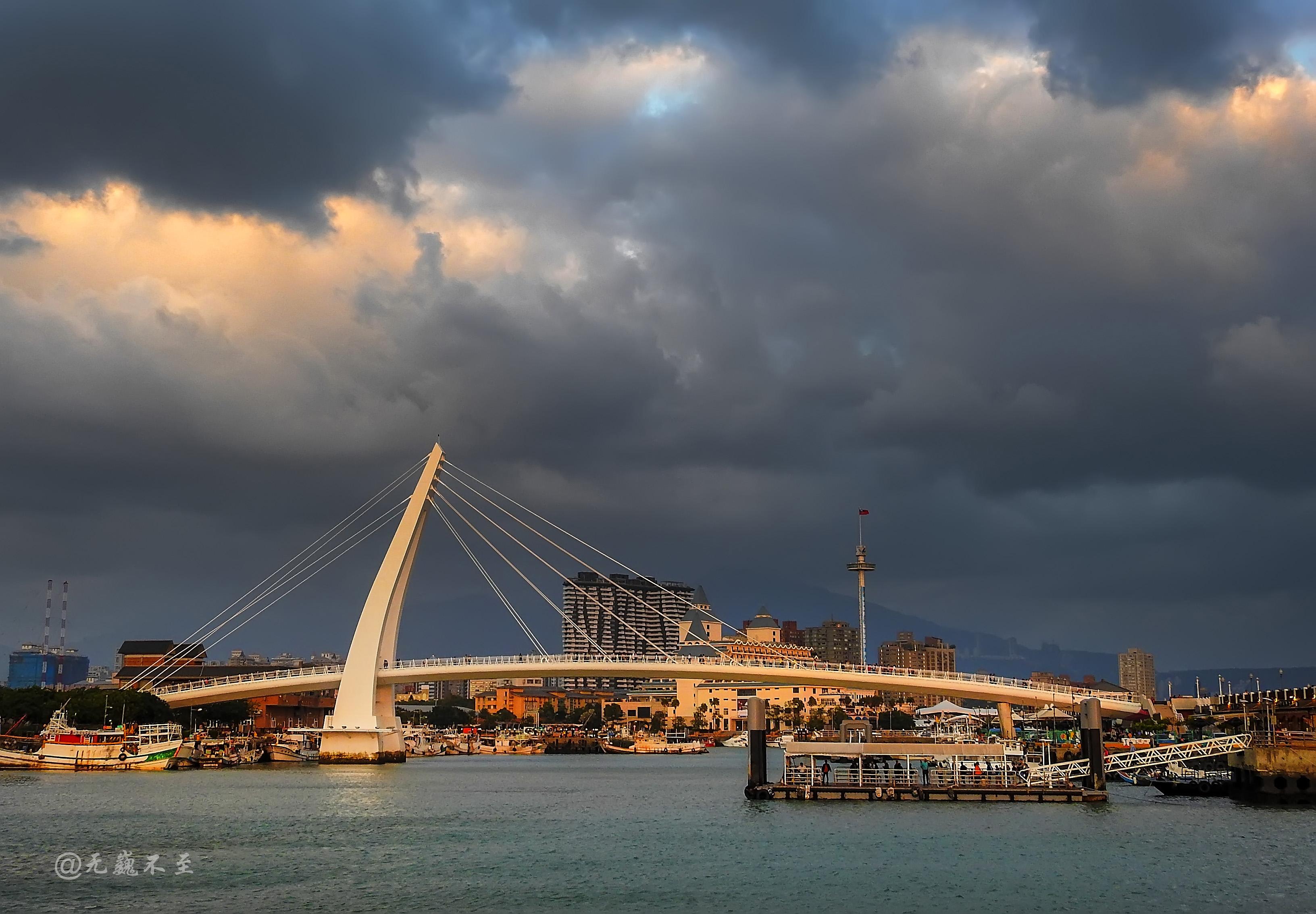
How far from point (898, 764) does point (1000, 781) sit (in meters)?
7.12

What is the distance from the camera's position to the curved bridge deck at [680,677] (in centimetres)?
6397

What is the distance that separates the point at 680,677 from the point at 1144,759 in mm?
23480

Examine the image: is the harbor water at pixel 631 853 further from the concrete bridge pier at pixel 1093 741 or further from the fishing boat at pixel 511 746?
the fishing boat at pixel 511 746

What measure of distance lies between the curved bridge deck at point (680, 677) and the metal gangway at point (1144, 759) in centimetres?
680

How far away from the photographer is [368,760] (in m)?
67.9

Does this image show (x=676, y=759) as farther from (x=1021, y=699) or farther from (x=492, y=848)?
(x=492, y=848)

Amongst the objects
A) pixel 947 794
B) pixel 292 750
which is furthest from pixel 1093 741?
pixel 292 750

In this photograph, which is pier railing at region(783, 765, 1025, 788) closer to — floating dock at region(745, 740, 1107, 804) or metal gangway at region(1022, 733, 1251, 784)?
floating dock at region(745, 740, 1107, 804)

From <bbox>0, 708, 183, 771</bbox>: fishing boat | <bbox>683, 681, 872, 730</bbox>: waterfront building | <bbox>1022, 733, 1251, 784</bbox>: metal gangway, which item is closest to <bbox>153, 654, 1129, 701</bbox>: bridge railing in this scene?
<bbox>0, 708, 183, 771</bbox>: fishing boat

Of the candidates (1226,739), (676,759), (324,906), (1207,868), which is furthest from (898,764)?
(676,759)

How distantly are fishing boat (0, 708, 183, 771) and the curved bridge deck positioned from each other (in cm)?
489

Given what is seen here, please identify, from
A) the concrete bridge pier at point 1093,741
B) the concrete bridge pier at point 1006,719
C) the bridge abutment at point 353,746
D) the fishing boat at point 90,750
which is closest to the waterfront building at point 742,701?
the concrete bridge pier at point 1006,719

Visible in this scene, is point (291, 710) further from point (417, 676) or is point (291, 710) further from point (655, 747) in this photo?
point (417, 676)

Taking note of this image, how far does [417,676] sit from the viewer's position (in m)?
64.2
